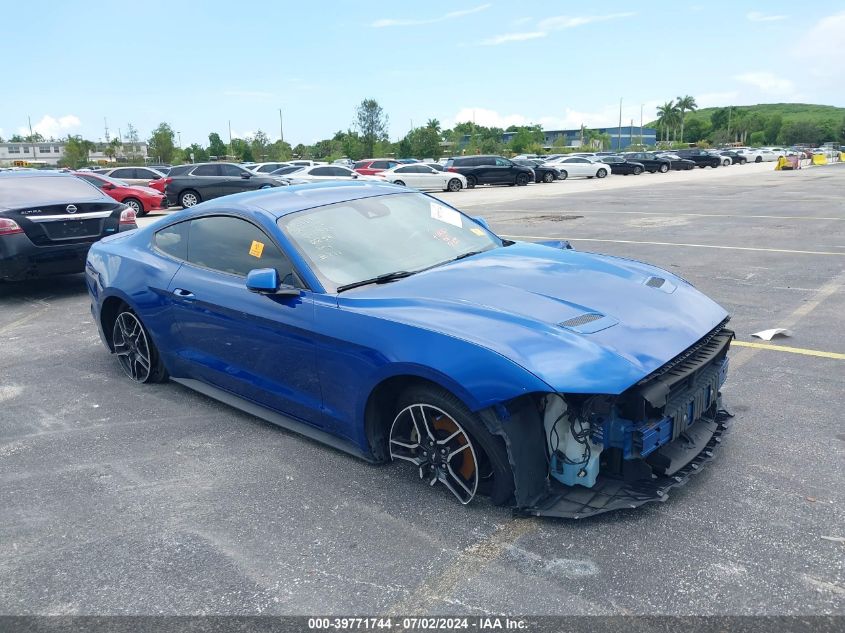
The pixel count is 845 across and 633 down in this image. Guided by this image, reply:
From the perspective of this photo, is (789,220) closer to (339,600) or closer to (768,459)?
(768,459)

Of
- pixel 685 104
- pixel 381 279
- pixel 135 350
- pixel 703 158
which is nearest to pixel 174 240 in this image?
pixel 135 350

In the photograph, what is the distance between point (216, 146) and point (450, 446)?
11818 cm

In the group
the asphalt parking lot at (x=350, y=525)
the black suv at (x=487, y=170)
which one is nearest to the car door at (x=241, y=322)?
the asphalt parking lot at (x=350, y=525)

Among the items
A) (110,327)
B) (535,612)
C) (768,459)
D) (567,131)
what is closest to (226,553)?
(535,612)

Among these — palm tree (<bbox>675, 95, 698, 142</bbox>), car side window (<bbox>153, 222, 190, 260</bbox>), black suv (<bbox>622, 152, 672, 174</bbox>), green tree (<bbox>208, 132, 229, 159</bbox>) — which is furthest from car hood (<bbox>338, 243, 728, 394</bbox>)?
palm tree (<bbox>675, 95, 698, 142</bbox>)

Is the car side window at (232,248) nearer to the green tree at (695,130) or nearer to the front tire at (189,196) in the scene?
the front tire at (189,196)

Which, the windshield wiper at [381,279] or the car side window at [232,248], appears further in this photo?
the car side window at [232,248]

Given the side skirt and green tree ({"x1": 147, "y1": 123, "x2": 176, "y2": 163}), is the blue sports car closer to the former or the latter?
the side skirt

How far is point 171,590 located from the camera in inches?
110

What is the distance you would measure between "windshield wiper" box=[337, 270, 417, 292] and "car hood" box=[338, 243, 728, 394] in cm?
6

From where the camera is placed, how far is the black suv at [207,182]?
74.5ft

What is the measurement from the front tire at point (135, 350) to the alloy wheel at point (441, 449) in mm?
2486

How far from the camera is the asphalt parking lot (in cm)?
270

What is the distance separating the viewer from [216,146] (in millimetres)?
113125
